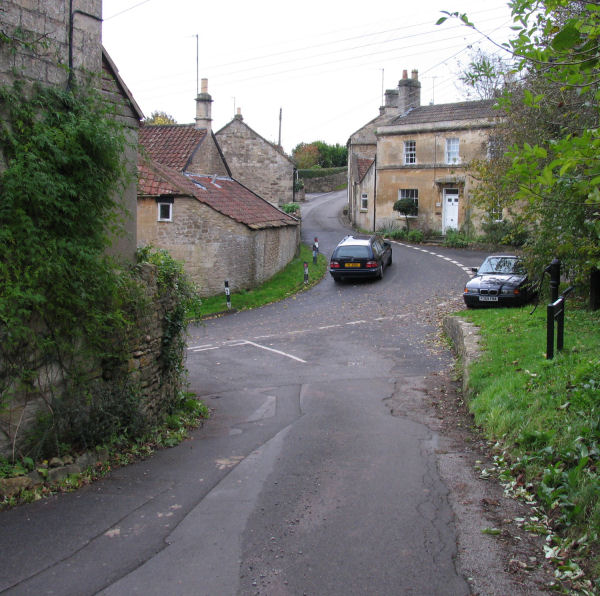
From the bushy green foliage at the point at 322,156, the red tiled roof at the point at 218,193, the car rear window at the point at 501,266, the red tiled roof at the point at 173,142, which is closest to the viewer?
the car rear window at the point at 501,266

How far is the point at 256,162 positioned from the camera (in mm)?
41594

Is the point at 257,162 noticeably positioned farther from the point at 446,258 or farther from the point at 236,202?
the point at 446,258

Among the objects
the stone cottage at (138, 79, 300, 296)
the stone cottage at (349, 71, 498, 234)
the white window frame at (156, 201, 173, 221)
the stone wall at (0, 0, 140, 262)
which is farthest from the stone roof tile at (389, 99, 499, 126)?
the stone wall at (0, 0, 140, 262)

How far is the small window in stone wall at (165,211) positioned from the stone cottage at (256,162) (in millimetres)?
17796

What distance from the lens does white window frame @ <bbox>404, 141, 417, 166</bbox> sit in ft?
122

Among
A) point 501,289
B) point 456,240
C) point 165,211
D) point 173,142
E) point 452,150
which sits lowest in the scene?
point 501,289

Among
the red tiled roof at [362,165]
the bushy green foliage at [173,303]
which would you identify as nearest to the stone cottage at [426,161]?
the red tiled roof at [362,165]

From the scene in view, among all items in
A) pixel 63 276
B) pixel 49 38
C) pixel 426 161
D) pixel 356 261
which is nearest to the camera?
pixel 63 276

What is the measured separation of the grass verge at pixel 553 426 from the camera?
199 inches

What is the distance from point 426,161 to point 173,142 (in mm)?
15347

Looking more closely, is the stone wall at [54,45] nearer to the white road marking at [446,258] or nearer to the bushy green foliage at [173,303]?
the bushy green foliage at [173,303]

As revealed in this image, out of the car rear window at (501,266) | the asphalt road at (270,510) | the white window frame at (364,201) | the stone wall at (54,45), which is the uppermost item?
the white window frame at (364,201)

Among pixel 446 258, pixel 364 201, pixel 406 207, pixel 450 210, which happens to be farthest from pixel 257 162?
pixel 446 258

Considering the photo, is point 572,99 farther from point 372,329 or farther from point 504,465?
point 504,465
